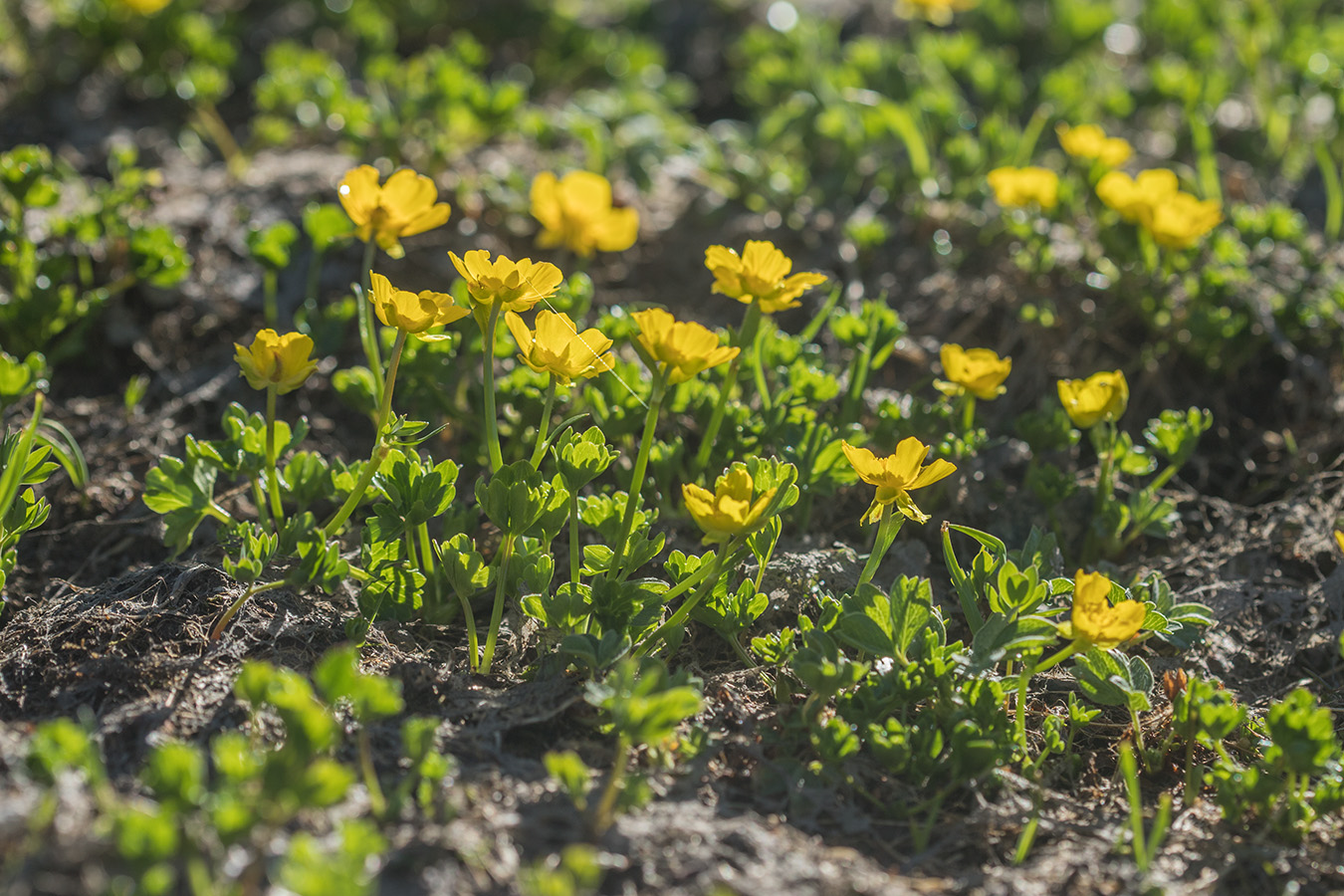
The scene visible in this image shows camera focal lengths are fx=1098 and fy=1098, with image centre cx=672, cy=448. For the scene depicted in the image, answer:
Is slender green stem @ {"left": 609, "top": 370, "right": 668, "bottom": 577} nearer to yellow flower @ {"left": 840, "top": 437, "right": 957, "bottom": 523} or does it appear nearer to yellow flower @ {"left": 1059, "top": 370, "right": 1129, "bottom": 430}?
yellow flower @ {"left": 840, "top": 437, "right": 957, "bottom": 523}

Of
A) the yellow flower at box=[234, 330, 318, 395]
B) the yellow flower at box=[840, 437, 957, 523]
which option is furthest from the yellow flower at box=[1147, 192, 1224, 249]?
the yellow flower at box=[234, 330, 318, 395]

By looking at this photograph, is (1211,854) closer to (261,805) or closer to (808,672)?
(808,672)

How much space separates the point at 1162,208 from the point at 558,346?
6.46ft

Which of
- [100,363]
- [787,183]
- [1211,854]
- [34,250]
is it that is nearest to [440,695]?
[1211,854]

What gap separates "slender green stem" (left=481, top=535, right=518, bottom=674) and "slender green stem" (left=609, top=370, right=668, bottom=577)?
21 centimetres

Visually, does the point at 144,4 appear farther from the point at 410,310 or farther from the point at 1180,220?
the point at 1180,220

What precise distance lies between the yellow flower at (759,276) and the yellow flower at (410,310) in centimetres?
55

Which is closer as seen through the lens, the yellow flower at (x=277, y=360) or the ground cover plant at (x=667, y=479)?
the ground cover plant at (x=667, y=479)

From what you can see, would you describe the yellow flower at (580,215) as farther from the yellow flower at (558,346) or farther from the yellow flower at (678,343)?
the yellow flower at (678,343)

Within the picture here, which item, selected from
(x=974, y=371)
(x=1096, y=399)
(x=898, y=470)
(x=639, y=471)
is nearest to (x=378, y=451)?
(x=639, y=471)

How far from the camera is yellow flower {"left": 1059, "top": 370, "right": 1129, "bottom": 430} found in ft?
8.36

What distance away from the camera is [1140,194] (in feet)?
10.4

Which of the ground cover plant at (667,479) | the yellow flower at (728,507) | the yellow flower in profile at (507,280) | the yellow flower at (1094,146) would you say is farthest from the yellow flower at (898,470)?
the yellow flower at (1094,146)

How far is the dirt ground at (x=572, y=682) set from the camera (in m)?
1.87
